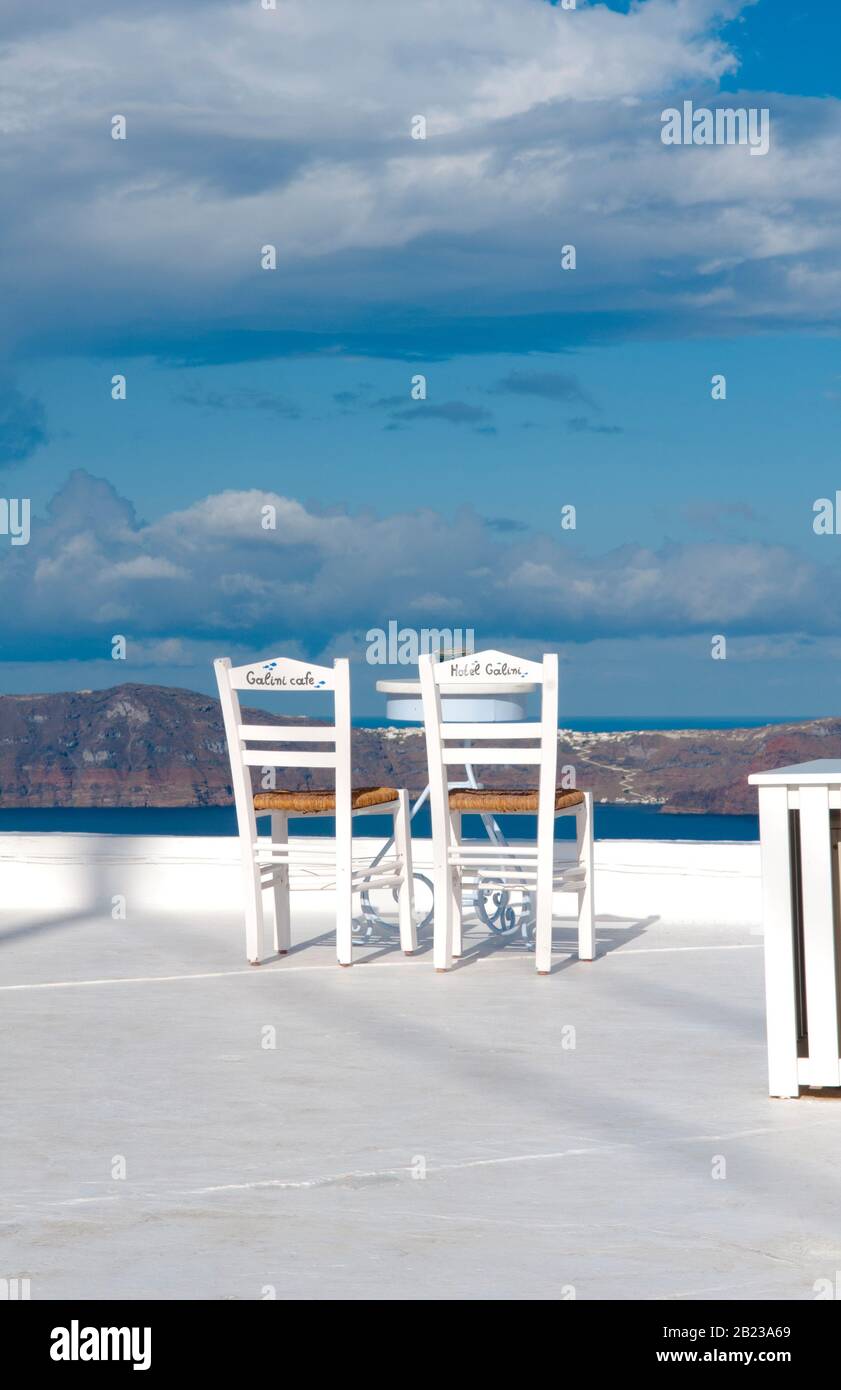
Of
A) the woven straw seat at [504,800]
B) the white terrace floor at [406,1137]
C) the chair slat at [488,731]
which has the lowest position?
the white terrace floor at [406,1137]

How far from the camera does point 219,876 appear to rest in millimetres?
7430

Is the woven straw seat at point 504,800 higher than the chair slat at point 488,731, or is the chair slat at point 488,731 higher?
the chair slat at point 488,731

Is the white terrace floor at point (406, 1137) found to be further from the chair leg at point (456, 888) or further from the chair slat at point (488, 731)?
the chair slat at point (488, 731)

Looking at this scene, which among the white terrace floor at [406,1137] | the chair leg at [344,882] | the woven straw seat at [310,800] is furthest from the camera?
the woven straw seat at [310,800]

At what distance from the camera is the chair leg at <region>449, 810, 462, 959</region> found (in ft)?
18.0

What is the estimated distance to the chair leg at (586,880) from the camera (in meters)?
5.52

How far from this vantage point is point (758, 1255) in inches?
91.0

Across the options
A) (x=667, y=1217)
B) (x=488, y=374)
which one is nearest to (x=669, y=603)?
(x=667, y=1217)

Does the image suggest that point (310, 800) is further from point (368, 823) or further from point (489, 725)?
point (368, 823)

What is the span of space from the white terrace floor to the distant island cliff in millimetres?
740

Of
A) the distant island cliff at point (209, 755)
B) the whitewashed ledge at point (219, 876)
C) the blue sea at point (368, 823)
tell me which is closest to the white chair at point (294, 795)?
the distant island cliff at point (209, 755)

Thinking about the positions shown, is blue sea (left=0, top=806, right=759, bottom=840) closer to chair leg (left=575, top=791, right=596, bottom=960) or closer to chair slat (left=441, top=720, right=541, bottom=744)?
chair leg (left=575, top=791, right=596, bottom=960)

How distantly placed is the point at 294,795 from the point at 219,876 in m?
2.05
